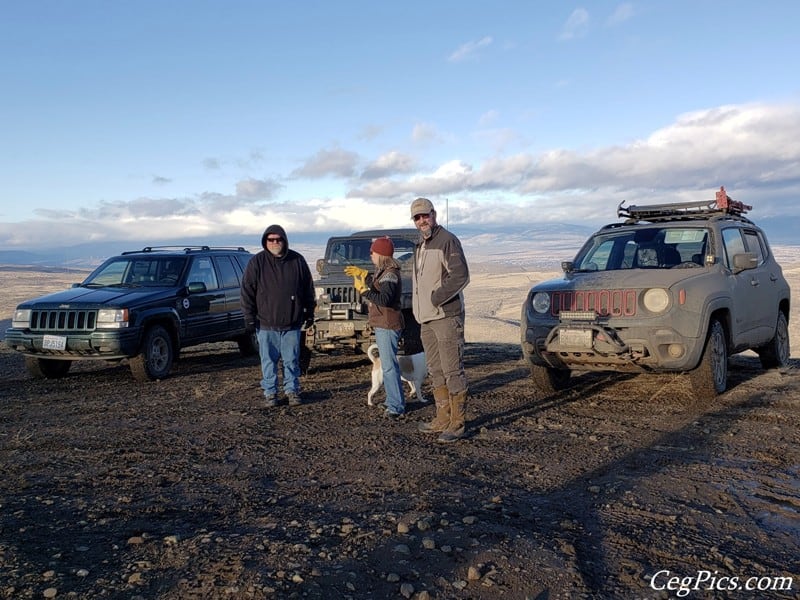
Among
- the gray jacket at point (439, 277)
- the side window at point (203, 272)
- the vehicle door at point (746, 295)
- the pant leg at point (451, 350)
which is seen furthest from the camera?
the side window at point (203, 272)

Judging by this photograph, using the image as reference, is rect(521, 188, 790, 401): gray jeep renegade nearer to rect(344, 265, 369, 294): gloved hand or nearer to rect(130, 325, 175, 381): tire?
rect(344, 265, 369, 294): gloved hand

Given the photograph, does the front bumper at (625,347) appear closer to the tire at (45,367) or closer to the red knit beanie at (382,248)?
the red knit beanie at (382,248)

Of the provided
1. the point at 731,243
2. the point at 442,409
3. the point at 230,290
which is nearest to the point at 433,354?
the point at 442,409

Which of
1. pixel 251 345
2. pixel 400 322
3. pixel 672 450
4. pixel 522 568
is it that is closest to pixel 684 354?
pixel 672 450

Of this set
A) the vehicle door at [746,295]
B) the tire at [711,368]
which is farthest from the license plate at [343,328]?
the vehicle door at [746,295]

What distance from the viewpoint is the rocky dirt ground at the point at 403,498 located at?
327 centimetres

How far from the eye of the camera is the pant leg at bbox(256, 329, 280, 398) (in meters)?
7.34

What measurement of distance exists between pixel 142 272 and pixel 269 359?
3.85 meters

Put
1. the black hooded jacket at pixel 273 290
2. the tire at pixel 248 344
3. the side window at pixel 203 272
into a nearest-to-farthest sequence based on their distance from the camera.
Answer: the black hooded jacket at pixel 273 290 → the side window at pixel 203 272 → the tire at pixel 248 344

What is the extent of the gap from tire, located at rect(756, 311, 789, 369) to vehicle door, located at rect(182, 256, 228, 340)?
7.51 m

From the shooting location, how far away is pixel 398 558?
11.4 ft

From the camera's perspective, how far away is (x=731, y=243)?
315 inches

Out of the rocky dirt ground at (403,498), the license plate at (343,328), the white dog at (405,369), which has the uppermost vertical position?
the license plate at (343,328)

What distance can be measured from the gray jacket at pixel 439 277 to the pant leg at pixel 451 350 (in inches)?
2.8
